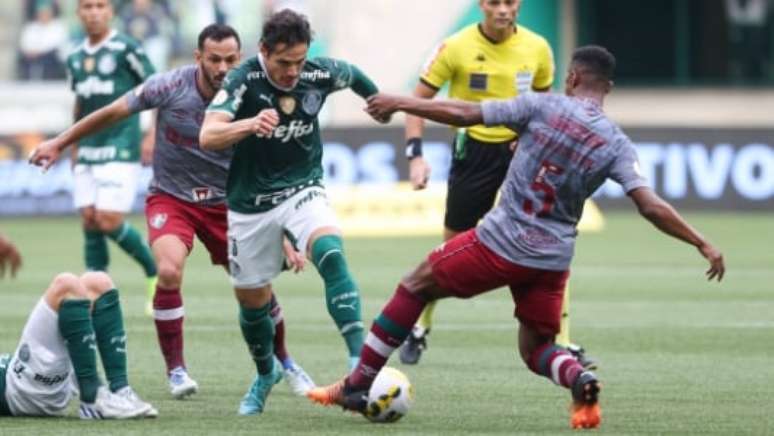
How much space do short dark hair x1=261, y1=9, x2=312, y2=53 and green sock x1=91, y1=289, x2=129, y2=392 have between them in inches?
58.7

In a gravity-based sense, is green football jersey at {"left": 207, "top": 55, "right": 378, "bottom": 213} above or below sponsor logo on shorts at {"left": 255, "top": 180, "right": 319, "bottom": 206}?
above

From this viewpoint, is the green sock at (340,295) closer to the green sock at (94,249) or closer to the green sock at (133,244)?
the green sock at (133,244)

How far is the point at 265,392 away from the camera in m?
10.2

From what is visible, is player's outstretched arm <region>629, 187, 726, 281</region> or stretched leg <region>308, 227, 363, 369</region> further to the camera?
stretched leg <region>308, 227, 363, 369</region>

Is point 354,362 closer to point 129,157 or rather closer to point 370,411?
point 370,411

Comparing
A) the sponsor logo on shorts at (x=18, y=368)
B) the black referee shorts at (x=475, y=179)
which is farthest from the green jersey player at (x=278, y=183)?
the black referee shorts at (x=475, y=179)

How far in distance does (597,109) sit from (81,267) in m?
11.4

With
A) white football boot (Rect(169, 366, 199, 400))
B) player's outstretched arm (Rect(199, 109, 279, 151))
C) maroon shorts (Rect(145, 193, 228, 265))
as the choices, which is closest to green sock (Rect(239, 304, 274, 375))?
white football boot (Rect(169, 366, 199, 400))

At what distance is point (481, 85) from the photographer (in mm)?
12641

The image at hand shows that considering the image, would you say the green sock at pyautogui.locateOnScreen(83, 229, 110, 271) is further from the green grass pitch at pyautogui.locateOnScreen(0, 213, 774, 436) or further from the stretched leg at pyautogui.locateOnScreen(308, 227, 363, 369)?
the stretched leg at pyautogui.locateOnScreen(308, 227, 363, 369)

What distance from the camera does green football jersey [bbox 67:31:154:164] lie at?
50.5 feet

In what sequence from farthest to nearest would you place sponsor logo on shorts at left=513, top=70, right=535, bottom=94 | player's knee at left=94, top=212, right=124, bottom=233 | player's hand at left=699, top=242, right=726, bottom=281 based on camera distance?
player's knee at left=94, top=212, right=124, bottom=233
sponsor logo on shorts at left=513, top=70, right=535, bottom=94
player's hand at left=699, top=242, right=726, bottom=281

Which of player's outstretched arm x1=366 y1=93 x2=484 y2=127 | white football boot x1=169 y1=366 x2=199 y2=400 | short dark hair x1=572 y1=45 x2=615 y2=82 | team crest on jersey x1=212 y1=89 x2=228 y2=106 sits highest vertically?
short dark hair x1=572 y1=45 x2=615 y2=82

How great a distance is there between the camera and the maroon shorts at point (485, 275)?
9.33 meters
